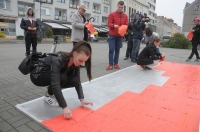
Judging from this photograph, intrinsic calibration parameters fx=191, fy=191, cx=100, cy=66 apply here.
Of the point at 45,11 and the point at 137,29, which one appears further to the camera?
the point at 45,11

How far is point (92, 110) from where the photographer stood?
2643mm

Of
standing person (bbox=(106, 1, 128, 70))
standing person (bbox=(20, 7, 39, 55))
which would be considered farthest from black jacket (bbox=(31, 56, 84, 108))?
standing person (bbox=(20, 7, 39, 55))

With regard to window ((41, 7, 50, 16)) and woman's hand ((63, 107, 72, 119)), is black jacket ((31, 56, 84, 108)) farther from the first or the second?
window ((41, 7, 50, 16))

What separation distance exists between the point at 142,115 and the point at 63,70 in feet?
3.92

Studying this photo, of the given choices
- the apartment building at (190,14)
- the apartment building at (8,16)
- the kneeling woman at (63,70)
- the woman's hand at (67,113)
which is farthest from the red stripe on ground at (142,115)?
the apartment building at (190,14)

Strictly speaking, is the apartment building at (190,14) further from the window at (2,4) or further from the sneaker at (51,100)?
the sneaker at (51,100)

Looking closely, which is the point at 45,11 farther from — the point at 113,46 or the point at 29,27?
the point at 113,46

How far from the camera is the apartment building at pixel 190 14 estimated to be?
4372 cm

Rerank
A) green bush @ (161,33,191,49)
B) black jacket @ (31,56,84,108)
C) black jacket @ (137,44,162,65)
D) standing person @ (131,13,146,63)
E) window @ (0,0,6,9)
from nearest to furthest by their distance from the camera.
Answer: black jacket @ (31,56,84,108) → black jacket @ (137,44,162,65) → standing person @ (131,13,146,63) → green bush @ (161,33,191,49) → window @ (0,0,6,9)

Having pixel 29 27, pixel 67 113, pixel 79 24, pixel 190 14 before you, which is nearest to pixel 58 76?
pixel 67 113

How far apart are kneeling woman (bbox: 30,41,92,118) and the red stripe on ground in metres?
0.22

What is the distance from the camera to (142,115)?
2.53 m

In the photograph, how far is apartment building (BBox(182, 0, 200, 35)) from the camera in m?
43.7

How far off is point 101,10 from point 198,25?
36364 mm
